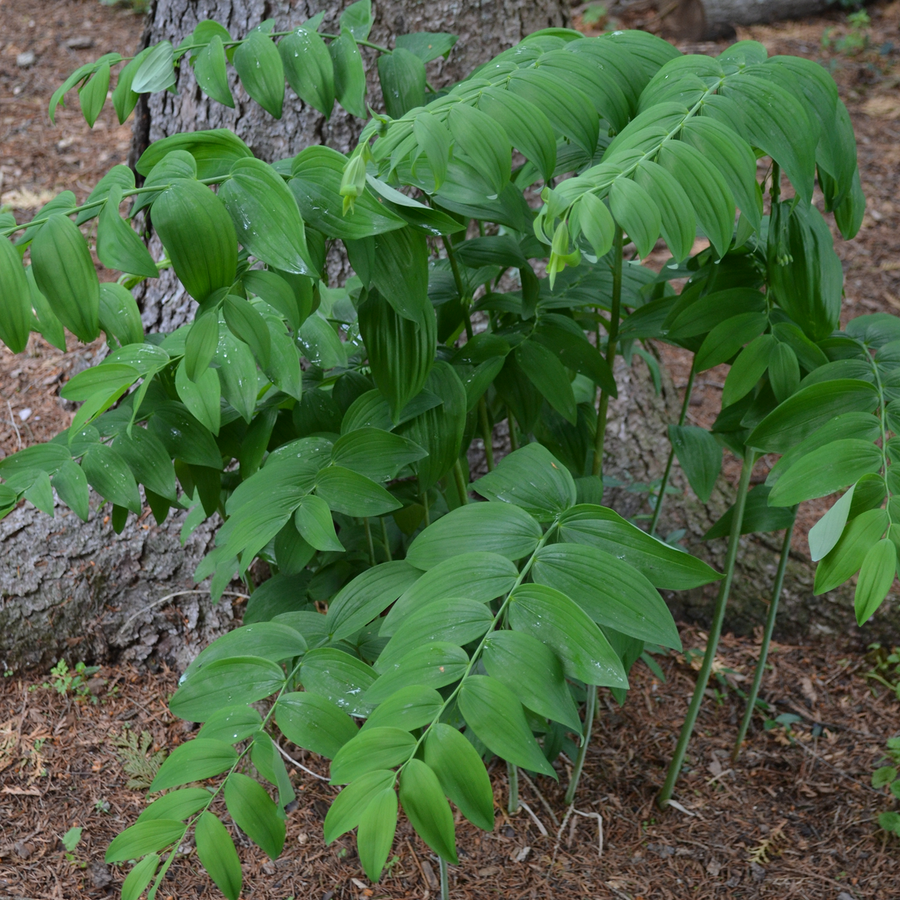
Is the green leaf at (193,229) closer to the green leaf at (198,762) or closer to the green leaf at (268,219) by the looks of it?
the green leaf at (268,219)

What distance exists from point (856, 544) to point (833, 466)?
0.31ft

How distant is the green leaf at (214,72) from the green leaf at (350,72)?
147 mm

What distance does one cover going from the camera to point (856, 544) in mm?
798

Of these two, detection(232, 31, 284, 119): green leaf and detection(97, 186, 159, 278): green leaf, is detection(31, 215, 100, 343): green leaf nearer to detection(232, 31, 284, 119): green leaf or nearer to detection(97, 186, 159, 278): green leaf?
detection(97, 186, 159, 278): green leaf

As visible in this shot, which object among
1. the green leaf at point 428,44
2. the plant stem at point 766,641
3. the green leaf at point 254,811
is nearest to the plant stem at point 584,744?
the plant stem at point 766,641

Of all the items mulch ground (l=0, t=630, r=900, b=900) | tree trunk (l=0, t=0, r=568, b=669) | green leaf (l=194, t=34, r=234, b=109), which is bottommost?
mulch ground (l=0, t=630, r=900, b=900)

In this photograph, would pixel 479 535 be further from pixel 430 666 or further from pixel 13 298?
pixel 13 298

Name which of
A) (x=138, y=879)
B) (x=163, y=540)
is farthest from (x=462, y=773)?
(x=163, y=540)

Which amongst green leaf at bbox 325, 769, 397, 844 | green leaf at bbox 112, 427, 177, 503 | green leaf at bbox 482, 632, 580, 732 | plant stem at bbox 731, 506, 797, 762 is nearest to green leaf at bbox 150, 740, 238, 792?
green leaf at bbox 325, 769, 397, 844

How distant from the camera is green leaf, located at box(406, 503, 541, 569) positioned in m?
0.88

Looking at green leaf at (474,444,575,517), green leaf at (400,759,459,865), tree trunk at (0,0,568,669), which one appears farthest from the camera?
tree trunk at (0,0,568,669)

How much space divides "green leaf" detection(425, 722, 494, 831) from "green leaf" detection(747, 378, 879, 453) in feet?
1.76

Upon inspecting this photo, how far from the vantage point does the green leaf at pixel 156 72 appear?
105cm

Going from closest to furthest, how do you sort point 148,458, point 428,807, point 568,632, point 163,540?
point 428,807, point 568,632, point 148,458, point 163,540
